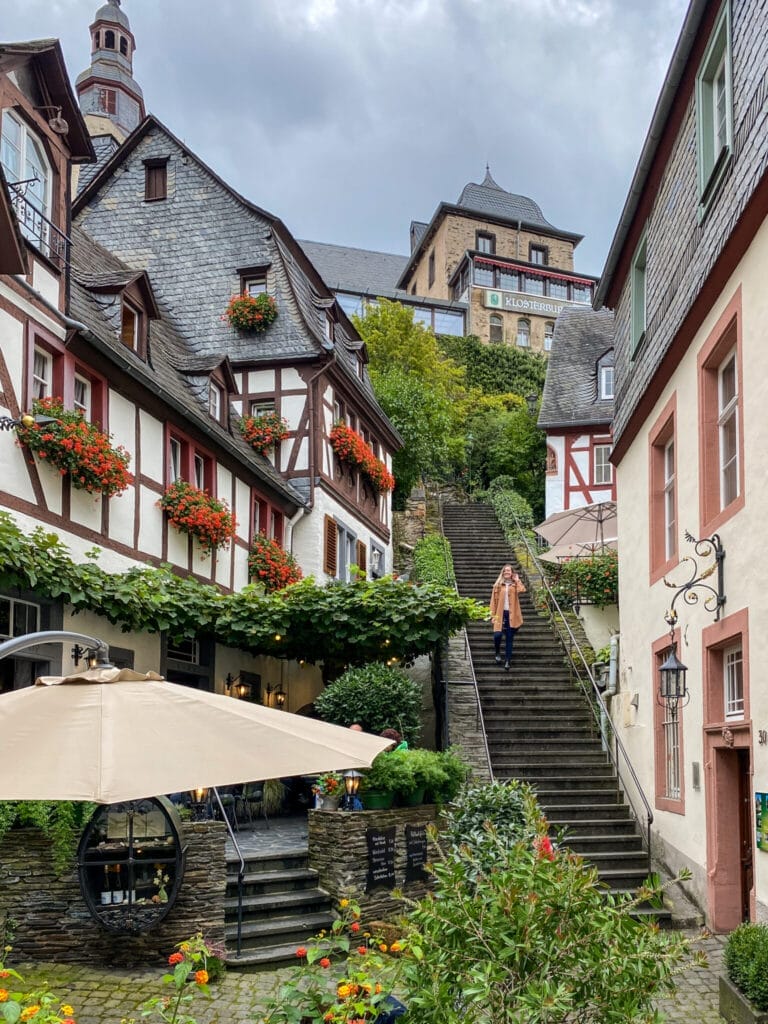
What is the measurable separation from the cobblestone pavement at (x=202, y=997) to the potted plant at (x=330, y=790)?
2196 millimetres

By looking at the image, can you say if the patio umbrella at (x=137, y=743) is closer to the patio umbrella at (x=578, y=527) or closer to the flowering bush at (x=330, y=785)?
the flowering bush at (x=330, y=785)

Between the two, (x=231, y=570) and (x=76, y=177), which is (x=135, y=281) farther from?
(x=76, y=177)

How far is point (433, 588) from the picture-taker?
51.3ft

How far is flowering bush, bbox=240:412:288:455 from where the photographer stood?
69.4ft

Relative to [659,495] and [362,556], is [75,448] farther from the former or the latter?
[362,556]

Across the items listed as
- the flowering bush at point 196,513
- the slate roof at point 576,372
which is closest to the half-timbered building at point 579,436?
the slate roof at point 576,372

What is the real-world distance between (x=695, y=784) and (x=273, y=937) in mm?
4568

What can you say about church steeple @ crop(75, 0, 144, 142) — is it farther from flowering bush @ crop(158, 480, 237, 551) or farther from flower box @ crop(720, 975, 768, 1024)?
flower box @ crop(720, 975, 768, 1024)

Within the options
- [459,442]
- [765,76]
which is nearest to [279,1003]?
[765,76]

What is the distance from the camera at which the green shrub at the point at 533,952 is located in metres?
4.37

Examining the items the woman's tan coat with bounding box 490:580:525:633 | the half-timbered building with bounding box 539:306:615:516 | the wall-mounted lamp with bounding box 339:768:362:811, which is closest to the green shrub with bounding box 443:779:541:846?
the wall-mounted lamp with bounding box 339:768:362:811

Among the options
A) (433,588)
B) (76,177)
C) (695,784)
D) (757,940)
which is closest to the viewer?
(757,940)

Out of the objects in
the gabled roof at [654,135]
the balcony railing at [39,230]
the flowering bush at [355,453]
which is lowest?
the flowering bush at [355,453]

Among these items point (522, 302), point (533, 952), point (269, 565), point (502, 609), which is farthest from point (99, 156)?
point (522, 302)
